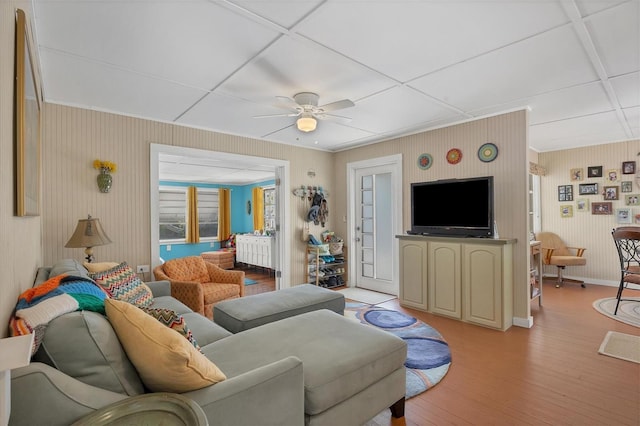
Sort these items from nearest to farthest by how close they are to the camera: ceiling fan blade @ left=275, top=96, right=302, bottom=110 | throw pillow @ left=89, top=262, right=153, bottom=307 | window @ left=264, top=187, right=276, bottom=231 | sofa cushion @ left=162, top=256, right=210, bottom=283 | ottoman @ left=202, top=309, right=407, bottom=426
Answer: ottoman @ left=202, top=309, right=407, bottom=426
throw pillow @ left=89, top=262, right=153, bottom=307
ceiling fan blade @ left=275, top=96, right=302, bottom=110
sofa cushion @ left=162, top=256, right=210, bottom=283
window @ left=264, top=187, right=276, bottom=231

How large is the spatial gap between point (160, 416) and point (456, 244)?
3446 mm

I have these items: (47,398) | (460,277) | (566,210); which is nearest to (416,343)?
(460,277)

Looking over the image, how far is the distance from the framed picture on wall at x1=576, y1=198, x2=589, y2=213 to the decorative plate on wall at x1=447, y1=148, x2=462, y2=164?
126 inches

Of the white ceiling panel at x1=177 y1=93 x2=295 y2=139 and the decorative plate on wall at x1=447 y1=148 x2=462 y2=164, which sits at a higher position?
the white ceiling panel at x1=177 y1=93 x2=295 y2=139

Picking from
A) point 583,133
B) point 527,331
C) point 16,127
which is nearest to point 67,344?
point 16,127

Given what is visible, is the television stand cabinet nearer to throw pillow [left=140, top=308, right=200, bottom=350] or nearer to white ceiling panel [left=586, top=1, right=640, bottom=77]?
white ceiling panel [left=586, top=1, right=640, bottom=77]

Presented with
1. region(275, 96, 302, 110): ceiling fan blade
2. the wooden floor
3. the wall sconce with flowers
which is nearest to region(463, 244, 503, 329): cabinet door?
the wooden floor

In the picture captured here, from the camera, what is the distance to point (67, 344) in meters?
1.02

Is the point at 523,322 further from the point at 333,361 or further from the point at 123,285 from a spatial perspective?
the point at 123,285

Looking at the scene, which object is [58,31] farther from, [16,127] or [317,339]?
[317,339]

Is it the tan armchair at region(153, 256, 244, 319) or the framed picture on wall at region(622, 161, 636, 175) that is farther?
the framed picture on wall at region(622, 161, 636, 175)

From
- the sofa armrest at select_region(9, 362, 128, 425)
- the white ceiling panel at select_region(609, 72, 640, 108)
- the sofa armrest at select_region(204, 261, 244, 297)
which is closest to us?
the sofa armrest at select_region(9, 362, 128, 425)

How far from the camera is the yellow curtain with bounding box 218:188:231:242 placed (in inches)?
337

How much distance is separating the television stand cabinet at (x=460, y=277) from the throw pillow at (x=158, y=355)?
10.3ft
